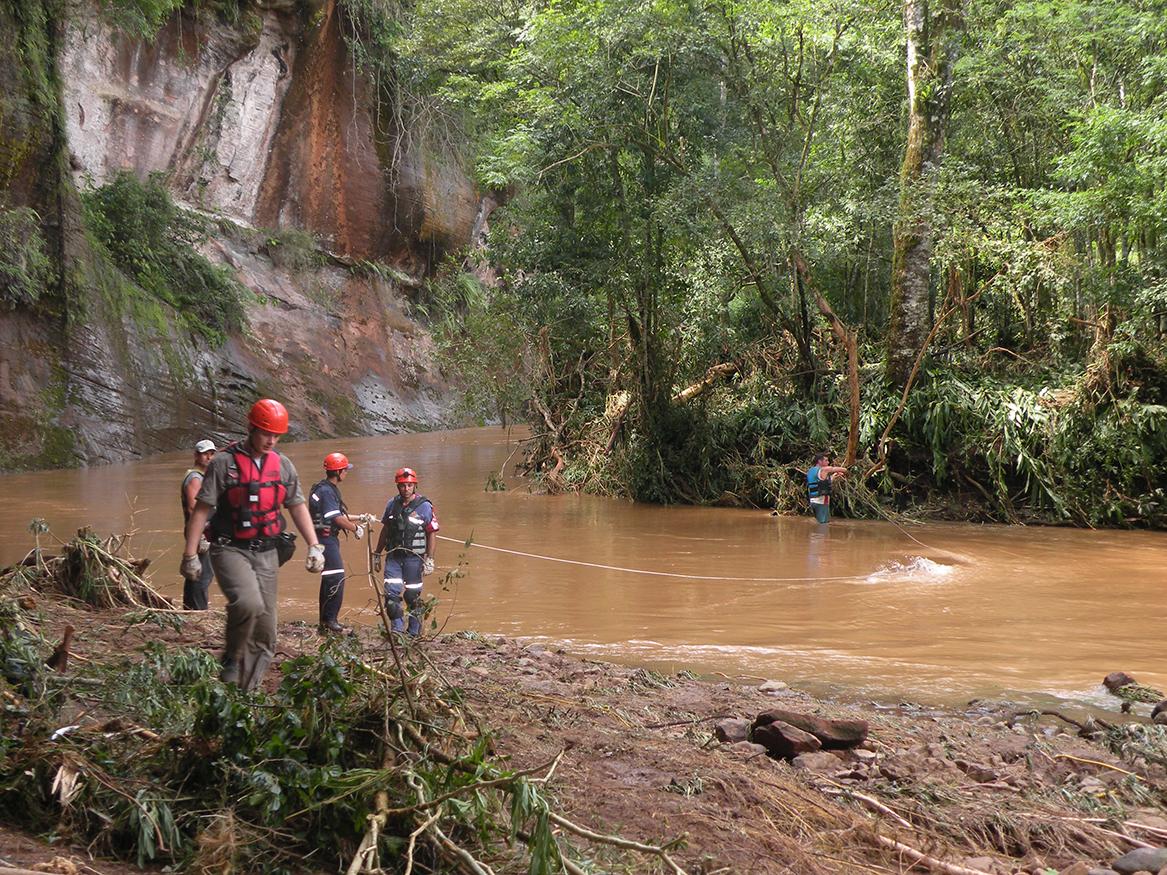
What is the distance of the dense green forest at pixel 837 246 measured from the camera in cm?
1628

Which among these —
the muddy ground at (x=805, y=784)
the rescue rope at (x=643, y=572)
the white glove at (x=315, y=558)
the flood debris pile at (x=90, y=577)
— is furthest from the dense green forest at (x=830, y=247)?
the white glove at (x=315, y=558)

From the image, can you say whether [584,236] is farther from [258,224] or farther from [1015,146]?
[258,224]

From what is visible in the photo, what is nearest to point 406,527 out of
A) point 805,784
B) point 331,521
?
point 331,521

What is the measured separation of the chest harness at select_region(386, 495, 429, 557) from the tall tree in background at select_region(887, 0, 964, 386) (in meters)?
10.6

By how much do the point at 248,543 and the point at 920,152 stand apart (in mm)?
13914

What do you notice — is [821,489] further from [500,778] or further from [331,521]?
[500,778]

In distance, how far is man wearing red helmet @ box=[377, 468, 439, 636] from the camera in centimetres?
885

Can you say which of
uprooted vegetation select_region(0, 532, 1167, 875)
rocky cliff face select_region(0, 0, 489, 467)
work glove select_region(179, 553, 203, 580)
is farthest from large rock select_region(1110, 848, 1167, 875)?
rocky cliff face select_region(0, 0, 489, 467)

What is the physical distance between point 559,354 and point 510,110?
480 cm

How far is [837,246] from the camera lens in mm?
18453

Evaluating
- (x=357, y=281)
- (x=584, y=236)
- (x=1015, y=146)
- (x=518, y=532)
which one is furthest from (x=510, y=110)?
(x=357, y=281)

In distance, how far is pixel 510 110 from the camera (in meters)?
19.3

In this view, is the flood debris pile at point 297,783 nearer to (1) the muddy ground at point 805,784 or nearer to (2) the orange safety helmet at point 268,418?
(1) the muddy ground at point 805,784

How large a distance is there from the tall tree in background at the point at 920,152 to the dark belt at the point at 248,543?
13.0 metres
